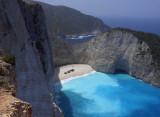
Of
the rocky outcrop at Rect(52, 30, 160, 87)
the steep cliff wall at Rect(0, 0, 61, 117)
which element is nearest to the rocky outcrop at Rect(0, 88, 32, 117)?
the steep cliff wall at Rect(0, 0, 61, 117)

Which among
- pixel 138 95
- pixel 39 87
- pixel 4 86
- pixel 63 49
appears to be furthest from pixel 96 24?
pixel 4 86

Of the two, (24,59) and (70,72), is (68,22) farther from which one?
(24,59)

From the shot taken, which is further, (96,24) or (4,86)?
(96,24)

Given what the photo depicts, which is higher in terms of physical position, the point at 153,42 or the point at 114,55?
the point at 153,42

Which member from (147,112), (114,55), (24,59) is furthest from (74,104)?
(114,55)

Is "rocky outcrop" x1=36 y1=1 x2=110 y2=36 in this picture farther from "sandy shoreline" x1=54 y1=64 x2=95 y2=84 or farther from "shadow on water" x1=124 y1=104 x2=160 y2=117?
"shadow on water" x1=124 y1=104 x2=160 y2=117

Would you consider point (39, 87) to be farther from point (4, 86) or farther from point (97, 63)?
point (97, 63)

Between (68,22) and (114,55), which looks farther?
(68,22)
